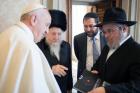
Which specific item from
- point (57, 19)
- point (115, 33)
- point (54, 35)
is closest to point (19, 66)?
point (115, 33)

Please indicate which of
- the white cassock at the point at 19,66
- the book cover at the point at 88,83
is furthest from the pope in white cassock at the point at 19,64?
the book cover at the point at 88,83

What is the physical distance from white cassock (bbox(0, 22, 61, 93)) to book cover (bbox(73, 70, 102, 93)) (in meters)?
0.67

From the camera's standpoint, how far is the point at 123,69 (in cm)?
204

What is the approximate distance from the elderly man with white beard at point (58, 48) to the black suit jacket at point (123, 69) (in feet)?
1.98

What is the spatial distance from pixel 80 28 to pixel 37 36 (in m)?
4.12

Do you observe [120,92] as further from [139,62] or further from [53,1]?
[53,1]

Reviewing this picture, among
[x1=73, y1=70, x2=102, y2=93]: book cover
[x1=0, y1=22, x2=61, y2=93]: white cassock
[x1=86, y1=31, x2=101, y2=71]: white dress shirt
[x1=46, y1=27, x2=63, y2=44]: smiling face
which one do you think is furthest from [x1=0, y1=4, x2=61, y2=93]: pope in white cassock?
[x1=86, y1=31, x2=101, y2=71]: white dress shirt

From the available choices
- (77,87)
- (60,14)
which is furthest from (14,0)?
(77,87)

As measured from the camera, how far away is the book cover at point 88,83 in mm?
2156

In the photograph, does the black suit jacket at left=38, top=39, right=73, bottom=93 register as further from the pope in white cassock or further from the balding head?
the pope in white cassock

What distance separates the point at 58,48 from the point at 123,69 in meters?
0.98

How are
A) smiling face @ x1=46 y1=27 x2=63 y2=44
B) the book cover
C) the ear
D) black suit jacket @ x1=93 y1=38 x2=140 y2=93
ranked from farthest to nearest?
1. smiling face @ x1=46 y1=27 x2=63 y2=44
2. the book cover
3. black suit jacket @ x1=93 y1=38 x2=140 y2=93
4. the ear

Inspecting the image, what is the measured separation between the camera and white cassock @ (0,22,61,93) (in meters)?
1.46

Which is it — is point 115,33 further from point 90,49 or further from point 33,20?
point 90,49
